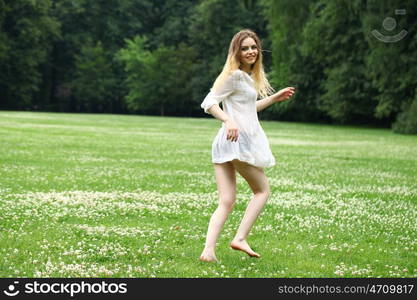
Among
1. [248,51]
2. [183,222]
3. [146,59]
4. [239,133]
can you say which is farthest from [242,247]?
[146,59]

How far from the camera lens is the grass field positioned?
282 inches

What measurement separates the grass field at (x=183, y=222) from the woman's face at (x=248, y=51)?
232 cm

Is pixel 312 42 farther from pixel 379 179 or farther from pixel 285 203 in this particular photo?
pixel 285 203

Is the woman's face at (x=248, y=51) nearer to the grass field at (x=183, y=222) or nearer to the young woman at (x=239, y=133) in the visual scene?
the young woman at (x=239, y=133)

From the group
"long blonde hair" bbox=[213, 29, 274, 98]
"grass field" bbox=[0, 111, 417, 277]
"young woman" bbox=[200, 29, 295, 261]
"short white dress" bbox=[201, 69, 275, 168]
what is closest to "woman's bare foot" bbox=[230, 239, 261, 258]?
"young woman" bbox=[200, 29, 295, 261]

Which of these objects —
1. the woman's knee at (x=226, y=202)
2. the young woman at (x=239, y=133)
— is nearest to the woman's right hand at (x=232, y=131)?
the young woman at (x=239, y=133)

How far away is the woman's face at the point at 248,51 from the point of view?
7352 millimetres

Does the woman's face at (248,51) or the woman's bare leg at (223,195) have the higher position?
the woman's face at (248,51)

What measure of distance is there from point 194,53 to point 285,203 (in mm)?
83053

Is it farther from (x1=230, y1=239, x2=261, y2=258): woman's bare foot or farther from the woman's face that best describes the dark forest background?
(x1=230, y1=239, x2=261, y2=258): woman's bare foot

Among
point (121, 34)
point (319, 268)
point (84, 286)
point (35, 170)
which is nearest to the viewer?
point (84, 286)

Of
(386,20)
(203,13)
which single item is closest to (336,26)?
(386,20)

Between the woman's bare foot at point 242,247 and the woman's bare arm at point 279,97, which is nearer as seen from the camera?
the woman's bare foot at point 242,247

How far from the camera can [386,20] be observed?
43875 mm
